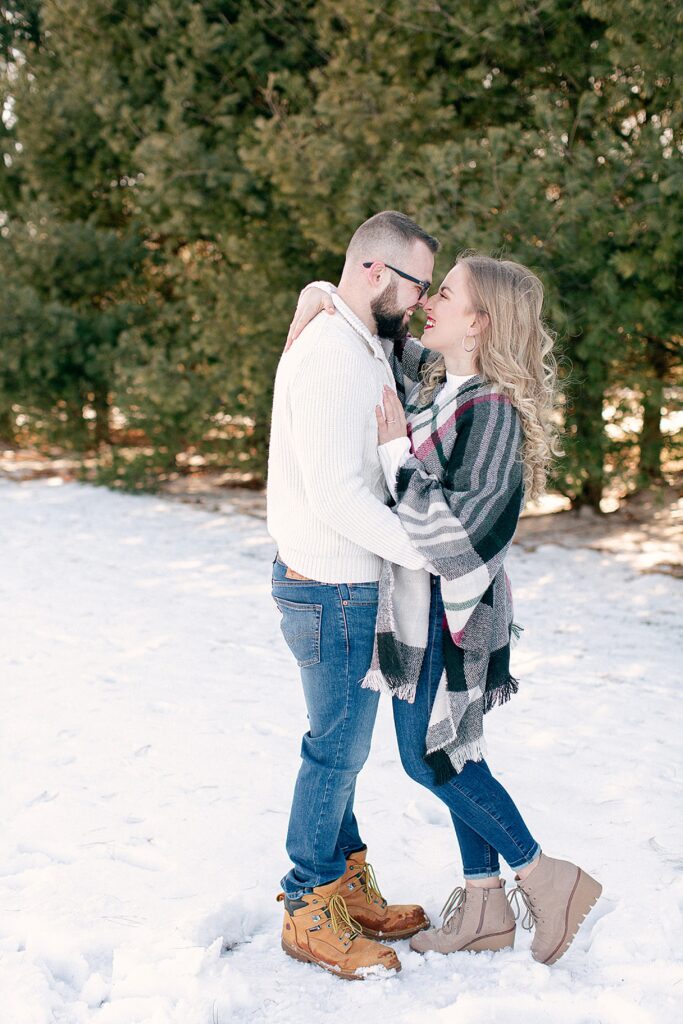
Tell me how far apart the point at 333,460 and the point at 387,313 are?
494mm

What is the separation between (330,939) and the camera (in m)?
2.45

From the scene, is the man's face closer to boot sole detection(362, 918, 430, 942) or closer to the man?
the man

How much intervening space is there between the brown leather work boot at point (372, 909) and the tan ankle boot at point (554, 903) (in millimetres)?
363

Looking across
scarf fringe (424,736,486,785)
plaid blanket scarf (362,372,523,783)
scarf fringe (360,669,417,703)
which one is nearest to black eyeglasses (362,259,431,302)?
plaid blanket scarf (362,372,523,783)

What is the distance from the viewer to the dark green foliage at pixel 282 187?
5.54 metres

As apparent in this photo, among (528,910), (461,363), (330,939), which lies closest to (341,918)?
(330,939)

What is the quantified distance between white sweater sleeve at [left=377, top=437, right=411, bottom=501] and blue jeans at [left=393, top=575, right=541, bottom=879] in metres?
0.28

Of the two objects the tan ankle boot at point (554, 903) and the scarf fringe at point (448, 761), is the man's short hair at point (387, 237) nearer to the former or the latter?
the scarf fringe at point (448, 761)

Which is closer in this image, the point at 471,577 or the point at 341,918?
the point at 471,577

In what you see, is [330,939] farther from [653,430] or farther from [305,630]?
[653,430]

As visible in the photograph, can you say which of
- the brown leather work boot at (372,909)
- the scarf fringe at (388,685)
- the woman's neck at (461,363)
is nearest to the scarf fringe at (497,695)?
the scarf fringe at (388,685)

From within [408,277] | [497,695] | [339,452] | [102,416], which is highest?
[408,277]

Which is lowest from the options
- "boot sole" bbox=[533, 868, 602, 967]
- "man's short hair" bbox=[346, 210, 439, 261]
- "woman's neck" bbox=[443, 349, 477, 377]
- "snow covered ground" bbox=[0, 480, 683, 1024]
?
"snow covered ground" bbox=[0, 480, 683, 1024]

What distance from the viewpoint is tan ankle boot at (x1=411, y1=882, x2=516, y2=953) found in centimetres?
247
